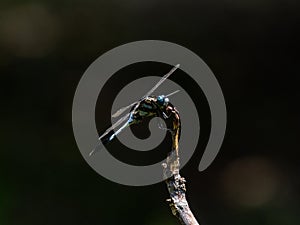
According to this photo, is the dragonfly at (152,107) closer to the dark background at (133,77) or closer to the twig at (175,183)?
the twig at (175,183)

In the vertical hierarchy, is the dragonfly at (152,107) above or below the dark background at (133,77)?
below

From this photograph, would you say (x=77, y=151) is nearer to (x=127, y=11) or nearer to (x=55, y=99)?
(x=55, y=99)

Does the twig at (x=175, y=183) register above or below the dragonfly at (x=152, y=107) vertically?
below

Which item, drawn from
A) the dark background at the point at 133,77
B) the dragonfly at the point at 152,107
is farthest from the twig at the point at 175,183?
the dark background at the point at 133,77

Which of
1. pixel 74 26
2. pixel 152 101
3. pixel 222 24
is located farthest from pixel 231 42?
pixel 152 101

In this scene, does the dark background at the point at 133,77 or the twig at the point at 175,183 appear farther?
the dark background at the point at 133,77

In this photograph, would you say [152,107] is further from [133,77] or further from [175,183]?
[133,77]

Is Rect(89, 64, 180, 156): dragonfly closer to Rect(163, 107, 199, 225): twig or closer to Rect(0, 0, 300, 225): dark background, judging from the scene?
Rect(163, 107, 199, 225): twig

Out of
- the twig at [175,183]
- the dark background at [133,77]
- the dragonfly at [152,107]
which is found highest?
the dark background at [133,77]

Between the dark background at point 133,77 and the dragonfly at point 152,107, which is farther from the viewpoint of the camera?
the dark background at point 133,77
